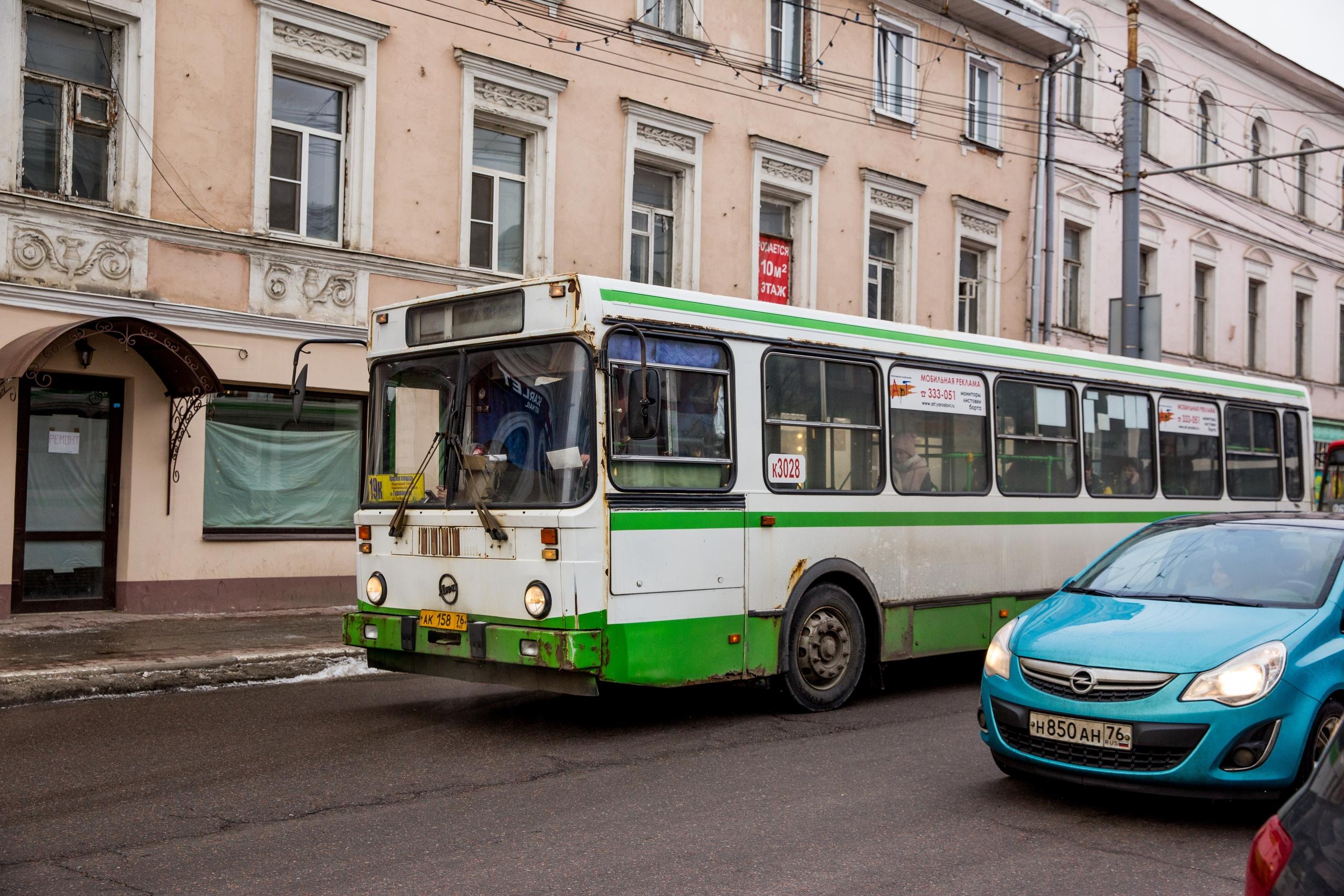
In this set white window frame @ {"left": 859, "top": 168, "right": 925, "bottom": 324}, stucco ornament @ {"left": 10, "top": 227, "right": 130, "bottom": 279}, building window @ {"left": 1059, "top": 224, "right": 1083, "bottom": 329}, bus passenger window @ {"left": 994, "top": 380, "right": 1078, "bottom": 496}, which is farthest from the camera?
building window @ {"left": 1059, "top": 224, "right": 1083, "bottom": 329}

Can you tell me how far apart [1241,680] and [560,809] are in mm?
3225

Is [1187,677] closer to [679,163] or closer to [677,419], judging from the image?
[677,419]

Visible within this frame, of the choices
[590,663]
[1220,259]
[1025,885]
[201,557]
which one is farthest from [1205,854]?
[1220,259]

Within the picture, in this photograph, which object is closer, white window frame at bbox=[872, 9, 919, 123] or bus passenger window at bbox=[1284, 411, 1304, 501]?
bus passenger window at bbox=[1284, 411, 1304, 501]

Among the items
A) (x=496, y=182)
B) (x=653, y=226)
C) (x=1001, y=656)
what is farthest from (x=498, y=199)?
(x=1001, y=656)

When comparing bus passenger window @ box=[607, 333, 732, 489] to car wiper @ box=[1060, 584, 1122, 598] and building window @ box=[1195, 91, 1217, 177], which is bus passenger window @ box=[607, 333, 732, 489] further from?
building window @ box=[1195, 91, 1217, 177]

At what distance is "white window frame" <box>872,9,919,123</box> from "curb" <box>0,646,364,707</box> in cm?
1471

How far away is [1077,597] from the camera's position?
24.3 ft

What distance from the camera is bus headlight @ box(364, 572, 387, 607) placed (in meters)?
9.09

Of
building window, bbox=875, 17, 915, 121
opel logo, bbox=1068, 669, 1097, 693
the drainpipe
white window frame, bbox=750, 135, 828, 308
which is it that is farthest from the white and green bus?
the drainpipe

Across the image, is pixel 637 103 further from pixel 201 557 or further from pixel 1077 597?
pixel 1077 597

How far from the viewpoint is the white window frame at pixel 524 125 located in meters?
16.9

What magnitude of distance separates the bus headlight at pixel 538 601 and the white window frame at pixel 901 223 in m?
15.3

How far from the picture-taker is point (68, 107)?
1375 cm
